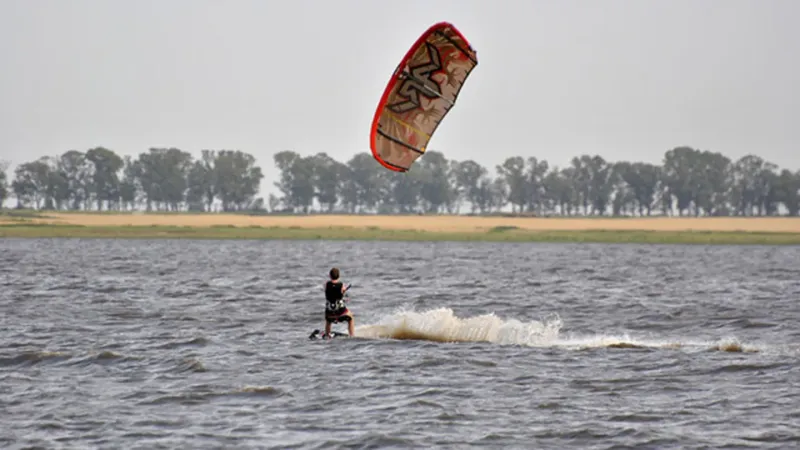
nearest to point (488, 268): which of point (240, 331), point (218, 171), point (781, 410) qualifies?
point (240, 331)

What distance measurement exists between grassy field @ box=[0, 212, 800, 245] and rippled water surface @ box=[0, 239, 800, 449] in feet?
229

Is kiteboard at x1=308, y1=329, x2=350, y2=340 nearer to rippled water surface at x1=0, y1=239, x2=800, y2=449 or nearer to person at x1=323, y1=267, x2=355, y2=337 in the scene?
person at x1=323, y1=267, x2=355, y2=337

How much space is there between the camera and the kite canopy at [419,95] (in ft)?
71.4

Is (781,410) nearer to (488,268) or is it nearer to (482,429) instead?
(482,429)

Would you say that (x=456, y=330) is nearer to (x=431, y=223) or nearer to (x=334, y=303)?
(x=334, y=303)

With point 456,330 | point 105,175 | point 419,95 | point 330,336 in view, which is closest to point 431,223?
point 105,175

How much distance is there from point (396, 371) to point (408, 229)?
353 feet

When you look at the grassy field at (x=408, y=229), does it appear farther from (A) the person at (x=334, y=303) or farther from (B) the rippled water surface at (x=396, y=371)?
(A) the person at (x=334, y=303)

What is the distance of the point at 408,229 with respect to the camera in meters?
129

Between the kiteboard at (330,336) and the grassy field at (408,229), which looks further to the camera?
the grassy field at (408,229)

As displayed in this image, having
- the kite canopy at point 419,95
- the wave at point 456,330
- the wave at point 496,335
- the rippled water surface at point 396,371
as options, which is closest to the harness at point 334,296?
the rippled water surface at point 396,371

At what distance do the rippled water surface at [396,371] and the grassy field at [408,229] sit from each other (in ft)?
229

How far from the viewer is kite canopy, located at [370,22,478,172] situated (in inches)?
857

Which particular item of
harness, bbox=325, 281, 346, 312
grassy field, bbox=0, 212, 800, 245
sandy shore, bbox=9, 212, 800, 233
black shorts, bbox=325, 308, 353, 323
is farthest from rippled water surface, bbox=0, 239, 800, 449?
sandy shore, bbox=9, 212, 800, 233
